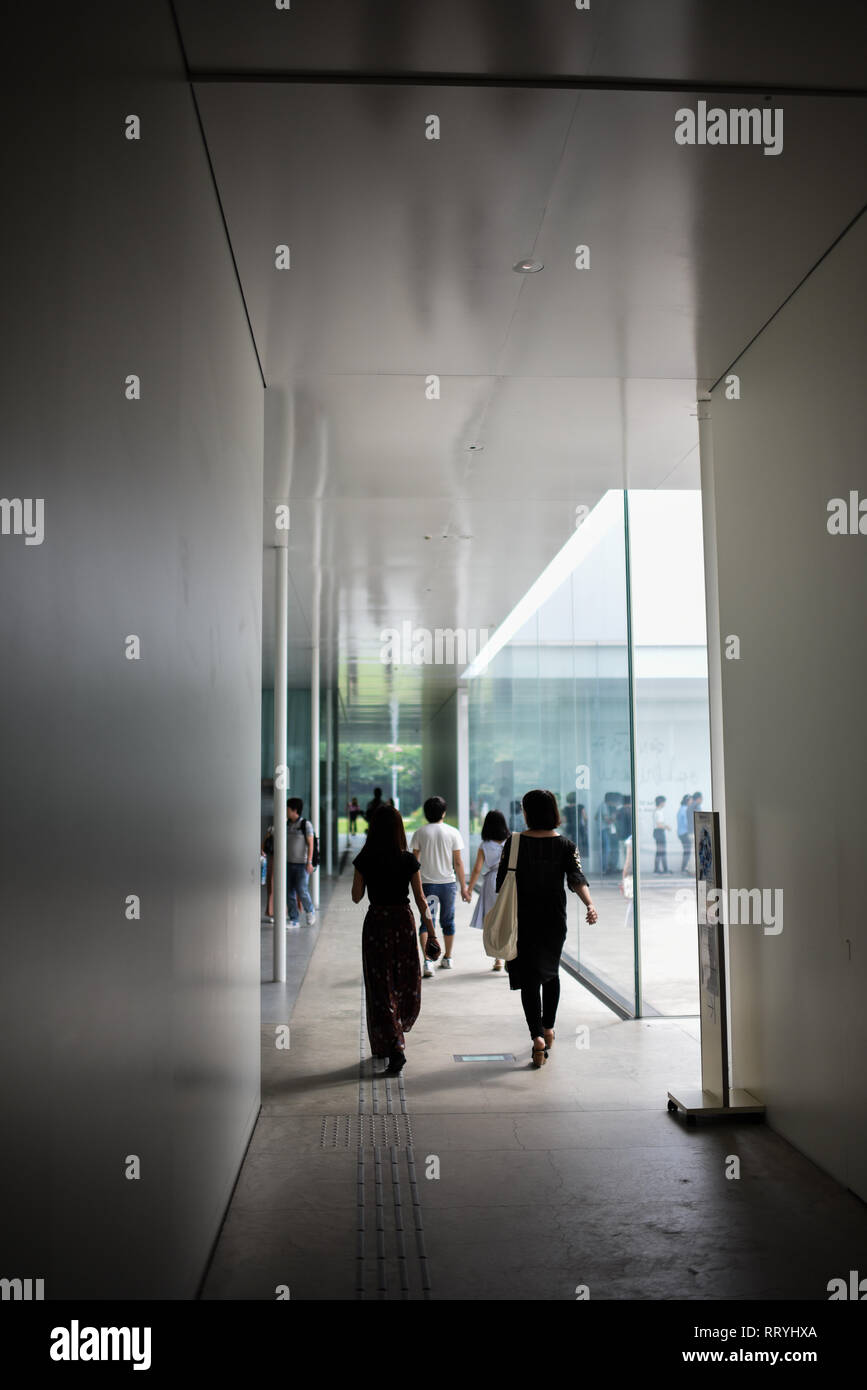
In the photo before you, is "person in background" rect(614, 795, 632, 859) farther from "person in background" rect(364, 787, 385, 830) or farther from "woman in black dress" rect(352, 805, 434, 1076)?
"woman in black dress" rect(352, 805, 434, 1076)

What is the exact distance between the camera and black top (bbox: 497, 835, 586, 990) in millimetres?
6395

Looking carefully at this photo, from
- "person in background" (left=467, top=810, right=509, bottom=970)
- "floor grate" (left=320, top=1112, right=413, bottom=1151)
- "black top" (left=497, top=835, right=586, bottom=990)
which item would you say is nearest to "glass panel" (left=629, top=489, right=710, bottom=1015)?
"person in background" (left=467, top=810, right=509, bottom=970)

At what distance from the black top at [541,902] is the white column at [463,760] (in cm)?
1635

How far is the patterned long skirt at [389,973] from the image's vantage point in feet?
21.0

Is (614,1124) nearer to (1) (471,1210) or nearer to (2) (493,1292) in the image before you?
(1) (471,1210)

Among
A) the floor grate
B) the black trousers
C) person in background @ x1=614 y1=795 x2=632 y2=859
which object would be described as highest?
person in background @ x1=614 y1=795 x2=632 y2=859

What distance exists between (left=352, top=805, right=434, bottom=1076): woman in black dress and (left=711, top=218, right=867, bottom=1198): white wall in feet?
6.37

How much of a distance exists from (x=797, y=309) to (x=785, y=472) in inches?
29.6

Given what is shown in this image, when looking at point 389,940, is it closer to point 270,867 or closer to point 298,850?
point 270,867

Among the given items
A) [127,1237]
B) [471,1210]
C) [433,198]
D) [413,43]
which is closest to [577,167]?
[433,198]

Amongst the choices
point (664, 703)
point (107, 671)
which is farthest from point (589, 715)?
point (107, 671)

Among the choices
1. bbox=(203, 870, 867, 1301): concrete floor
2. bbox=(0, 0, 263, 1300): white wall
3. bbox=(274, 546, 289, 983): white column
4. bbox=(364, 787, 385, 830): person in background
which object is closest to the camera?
bbox=(0, 0, 263, 1300): white wall

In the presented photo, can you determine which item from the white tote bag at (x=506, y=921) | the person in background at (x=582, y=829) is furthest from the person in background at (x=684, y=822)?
the white tote bag at (x=506, y=921)

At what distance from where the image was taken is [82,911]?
6.77 feet
